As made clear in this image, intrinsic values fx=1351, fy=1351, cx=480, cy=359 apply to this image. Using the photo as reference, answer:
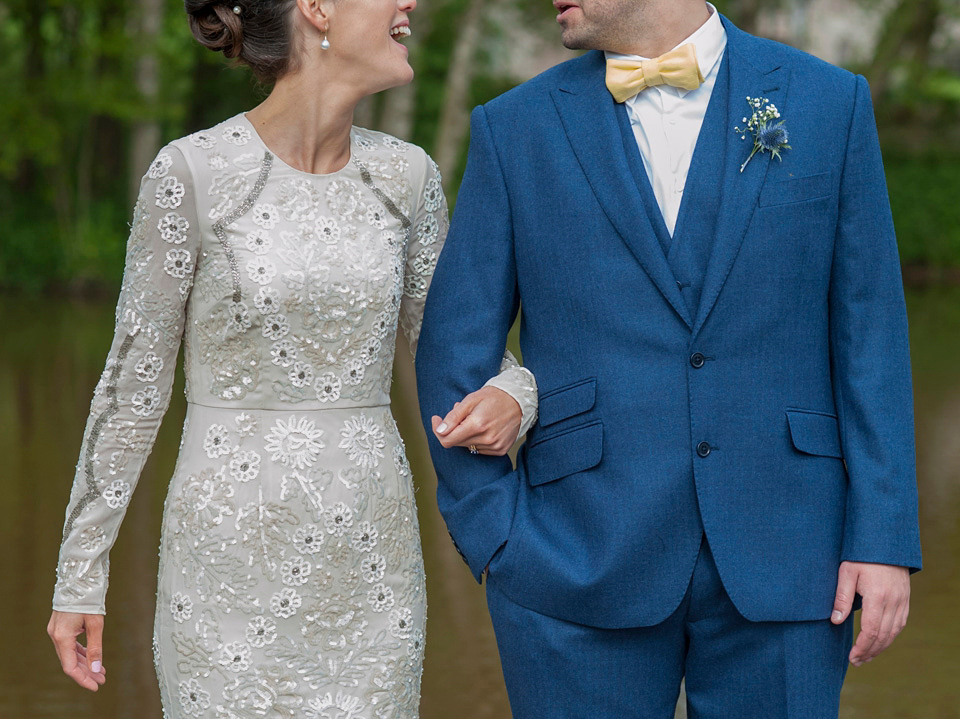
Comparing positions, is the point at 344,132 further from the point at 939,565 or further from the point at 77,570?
the point at 939,565

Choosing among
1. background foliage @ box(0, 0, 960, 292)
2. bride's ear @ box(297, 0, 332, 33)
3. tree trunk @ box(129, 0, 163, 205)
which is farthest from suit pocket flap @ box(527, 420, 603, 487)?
tree trunk @ box(129, 0, 163, 205)

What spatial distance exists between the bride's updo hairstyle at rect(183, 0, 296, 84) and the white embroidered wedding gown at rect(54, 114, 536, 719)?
0.16m

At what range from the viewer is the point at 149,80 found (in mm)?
19891

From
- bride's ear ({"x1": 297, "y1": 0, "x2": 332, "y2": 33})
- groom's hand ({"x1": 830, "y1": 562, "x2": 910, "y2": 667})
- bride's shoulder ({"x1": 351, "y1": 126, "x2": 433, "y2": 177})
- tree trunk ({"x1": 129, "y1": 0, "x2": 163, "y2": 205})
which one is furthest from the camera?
tree trunk ({"x1": 129, "y1": 0, "x2": 163, "y2": 205})

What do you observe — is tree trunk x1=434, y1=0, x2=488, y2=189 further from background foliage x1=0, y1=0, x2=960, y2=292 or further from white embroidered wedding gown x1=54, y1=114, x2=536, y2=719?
white embroidered wedding gown x1=54, y1=114, x2=536, y2=719

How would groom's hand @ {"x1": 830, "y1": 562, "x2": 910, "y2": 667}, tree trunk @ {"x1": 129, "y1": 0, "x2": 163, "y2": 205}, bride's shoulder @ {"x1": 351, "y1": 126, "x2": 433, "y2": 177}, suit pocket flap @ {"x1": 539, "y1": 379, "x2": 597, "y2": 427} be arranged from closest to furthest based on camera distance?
groom's hand @ {"x1": 830, "y1": 562, "x2": 910, "y2": 667} → suit pocket flap @ {"x1": 539, "y1": 379, "x2": 597, "y2": 427} → bride's shoulder @ {"x1": 351, "y1": 126, "x2": 433, "y2": 177} → tree trunk @ {"x1": 129, "y1": 0, "x2": 163, "y2": 205}

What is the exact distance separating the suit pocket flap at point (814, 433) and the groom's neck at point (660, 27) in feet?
2.45

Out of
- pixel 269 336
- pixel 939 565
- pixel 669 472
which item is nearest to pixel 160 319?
pixel 269 336

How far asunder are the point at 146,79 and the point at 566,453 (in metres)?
18.5

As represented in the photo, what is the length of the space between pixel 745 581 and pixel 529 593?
398 mm

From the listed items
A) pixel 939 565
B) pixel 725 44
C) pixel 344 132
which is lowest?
pixel 939 565

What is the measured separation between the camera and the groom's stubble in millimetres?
2578

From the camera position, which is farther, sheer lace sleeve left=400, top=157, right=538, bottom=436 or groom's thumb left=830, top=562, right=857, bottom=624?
sheer lace sleeve left=400, top=157, right=538, bottom=436

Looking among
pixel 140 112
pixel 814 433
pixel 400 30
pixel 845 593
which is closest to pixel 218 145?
pixel 400 30
